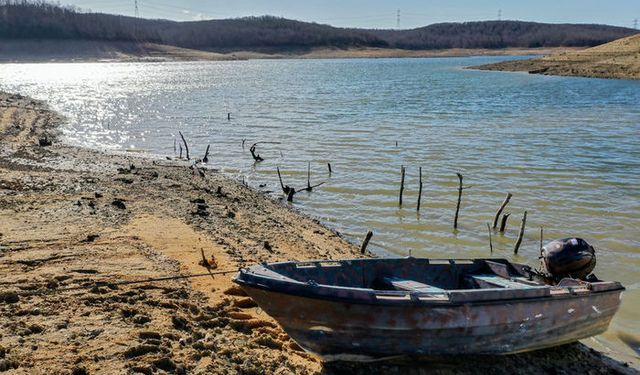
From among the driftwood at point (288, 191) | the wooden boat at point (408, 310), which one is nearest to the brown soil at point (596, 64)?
the driftwood at point (288, 191)

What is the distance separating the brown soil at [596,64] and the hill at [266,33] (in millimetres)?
82773

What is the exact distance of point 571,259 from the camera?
24.2 feet

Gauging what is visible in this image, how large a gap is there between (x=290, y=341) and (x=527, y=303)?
2.65 metres

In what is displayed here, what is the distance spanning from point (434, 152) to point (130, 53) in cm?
10681

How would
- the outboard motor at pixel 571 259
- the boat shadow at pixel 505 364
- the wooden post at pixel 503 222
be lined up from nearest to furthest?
the boat shadow at pixel 505 364 → the outboard motor at pixel 571 259 → the wooden post at pixel 503 222

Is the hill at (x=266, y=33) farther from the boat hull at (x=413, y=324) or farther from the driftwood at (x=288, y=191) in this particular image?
the boat hull at (x=413, y=324)

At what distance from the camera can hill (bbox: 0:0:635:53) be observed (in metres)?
119

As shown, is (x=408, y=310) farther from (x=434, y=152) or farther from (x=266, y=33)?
(x=266, y=33)

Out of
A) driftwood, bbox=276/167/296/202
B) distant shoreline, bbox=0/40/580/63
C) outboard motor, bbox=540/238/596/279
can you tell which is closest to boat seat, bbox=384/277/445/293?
outboard motor, bbox=540/238/596/279

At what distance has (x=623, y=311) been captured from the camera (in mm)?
8703

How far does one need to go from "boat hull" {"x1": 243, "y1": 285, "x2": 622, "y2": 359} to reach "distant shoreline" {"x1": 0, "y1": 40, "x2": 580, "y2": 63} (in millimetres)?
111142

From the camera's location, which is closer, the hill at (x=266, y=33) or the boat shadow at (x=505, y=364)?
the boat shadow at (x=505, y=364)

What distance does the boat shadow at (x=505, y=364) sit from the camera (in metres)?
6.28

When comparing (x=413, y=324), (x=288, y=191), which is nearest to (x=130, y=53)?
(x=288, y=191)
